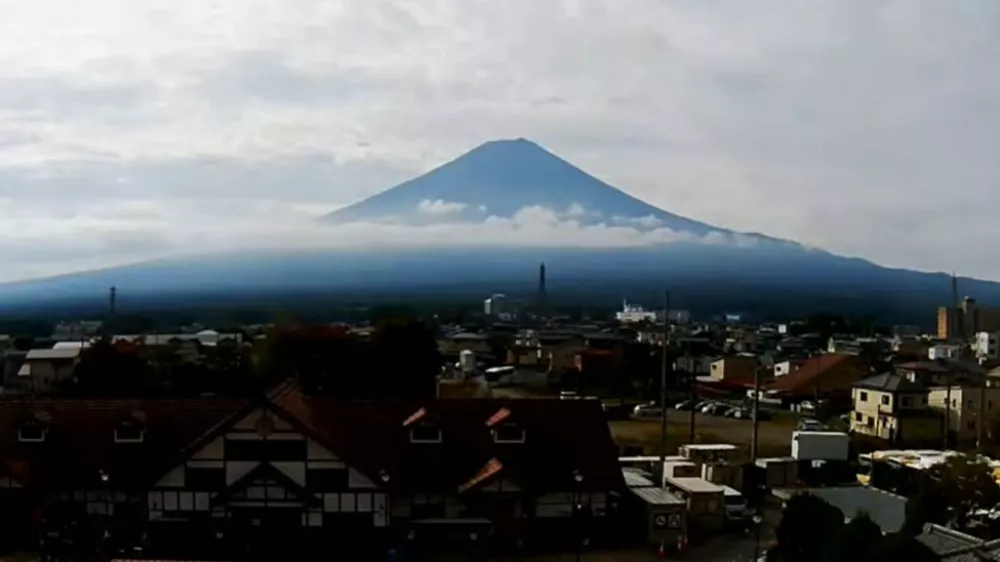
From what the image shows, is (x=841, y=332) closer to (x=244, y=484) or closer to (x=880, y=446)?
(x=880, y=446)

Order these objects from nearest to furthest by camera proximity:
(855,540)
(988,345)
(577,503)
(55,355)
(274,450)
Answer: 1. (855,540)
2. (274,450)
3. (577,503)
4. (55,355)
5. (988,345)

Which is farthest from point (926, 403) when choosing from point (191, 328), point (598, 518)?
point (191, 328)

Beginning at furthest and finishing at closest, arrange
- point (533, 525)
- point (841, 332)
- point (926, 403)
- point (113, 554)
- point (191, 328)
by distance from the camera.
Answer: point (191, 328) < point (841, 332) < point (926, 403) < point (533, 525) < point (113, 554)

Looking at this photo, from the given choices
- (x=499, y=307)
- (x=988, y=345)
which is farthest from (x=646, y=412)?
(x=499, y=307)

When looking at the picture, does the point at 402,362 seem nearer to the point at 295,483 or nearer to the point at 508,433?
the point at 508,433

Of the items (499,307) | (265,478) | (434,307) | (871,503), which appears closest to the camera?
(265,478)

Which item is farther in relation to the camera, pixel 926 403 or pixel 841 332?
pixel 841 332
